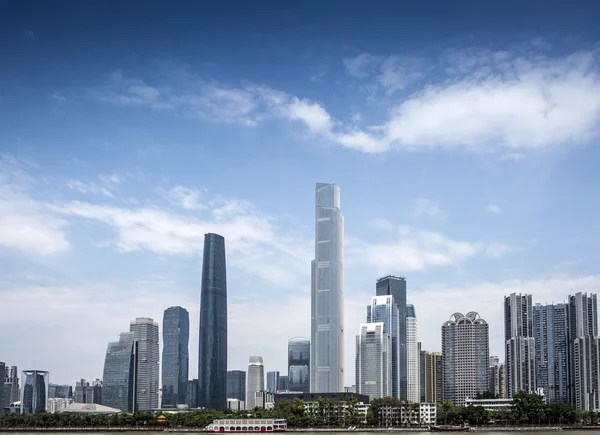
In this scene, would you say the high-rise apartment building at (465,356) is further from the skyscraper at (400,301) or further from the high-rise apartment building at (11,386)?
the high-rise apartment building at (11,386)

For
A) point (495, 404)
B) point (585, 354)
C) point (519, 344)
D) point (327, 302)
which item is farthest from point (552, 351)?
point (327, 302)

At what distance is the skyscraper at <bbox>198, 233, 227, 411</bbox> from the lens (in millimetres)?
180625

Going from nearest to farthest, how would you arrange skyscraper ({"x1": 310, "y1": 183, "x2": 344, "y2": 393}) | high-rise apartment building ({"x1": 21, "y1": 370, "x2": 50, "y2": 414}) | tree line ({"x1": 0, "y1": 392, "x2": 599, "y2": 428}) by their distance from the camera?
tree line ({"x1": 0, "y1": 392, "x2": 599, "y2": 428}) → high-rise apartment building ({"x1": 21, "y1": 370, "x2": 50, "y2": 414}) → skyscraper ({"x1": 310, "y1": 183, "x2": 344, "y2": 393})

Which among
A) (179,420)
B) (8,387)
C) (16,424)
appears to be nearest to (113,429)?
(179,420)

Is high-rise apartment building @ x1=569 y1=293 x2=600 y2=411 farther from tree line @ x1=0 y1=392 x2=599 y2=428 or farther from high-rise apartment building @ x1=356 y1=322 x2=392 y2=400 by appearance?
high-rise apartment building @ x1=356 y1=322 x2=392 y2=400

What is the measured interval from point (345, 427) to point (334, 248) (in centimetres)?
8984

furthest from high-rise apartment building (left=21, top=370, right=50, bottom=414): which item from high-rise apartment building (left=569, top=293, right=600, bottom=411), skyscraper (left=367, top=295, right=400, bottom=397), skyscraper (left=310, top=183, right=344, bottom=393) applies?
high-rise apartment building (left=569, top=293, right=600, bottom=411)

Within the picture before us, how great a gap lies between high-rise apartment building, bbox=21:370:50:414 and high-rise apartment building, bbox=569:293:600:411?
103 metres

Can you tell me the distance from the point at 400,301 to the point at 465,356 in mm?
29408

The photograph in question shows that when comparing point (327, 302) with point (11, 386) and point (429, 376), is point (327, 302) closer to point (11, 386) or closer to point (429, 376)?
point (429, 376)

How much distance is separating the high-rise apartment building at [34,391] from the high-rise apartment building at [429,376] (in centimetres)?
8334

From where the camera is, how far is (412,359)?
184375mm

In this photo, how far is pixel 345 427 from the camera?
91.8 m

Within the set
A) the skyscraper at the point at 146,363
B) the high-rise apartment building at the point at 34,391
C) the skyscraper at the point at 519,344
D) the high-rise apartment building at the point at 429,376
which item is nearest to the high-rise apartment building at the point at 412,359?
the high-rise apartment building at the point at 429,376
